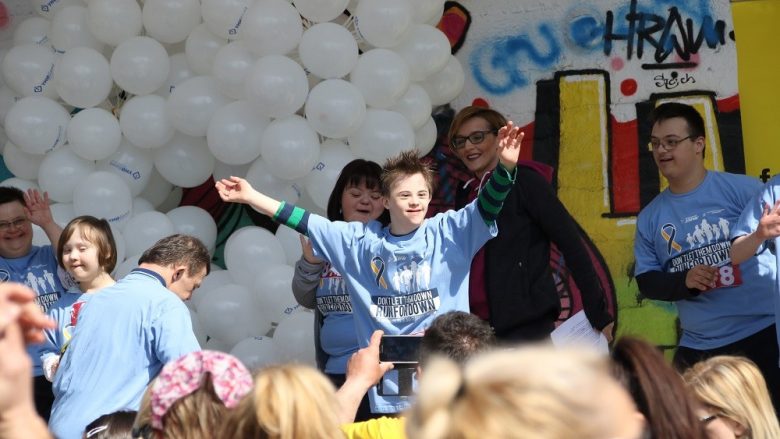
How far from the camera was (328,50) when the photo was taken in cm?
454

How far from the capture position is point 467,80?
17.4 feet

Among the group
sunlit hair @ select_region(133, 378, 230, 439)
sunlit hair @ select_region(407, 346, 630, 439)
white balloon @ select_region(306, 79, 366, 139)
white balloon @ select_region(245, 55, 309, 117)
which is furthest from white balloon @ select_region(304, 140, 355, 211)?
sunlit hair @ select_region(407, 346, 630, 439)

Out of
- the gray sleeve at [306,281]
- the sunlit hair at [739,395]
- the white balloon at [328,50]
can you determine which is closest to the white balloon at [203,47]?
the white balloon at [328,50]

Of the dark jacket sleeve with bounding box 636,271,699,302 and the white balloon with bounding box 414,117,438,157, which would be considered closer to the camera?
the dark jacket sleeve with bounding box 636,271,699,302

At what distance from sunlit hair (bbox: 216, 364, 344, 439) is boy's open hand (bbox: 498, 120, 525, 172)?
155 centimetres

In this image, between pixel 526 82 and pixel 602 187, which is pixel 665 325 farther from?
pixel 526 82

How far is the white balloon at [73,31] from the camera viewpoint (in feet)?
16.5

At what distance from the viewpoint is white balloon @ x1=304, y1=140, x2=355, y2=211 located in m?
4.62

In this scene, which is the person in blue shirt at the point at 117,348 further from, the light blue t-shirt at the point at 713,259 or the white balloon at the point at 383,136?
the light blue t-shirt at the point at 713,259

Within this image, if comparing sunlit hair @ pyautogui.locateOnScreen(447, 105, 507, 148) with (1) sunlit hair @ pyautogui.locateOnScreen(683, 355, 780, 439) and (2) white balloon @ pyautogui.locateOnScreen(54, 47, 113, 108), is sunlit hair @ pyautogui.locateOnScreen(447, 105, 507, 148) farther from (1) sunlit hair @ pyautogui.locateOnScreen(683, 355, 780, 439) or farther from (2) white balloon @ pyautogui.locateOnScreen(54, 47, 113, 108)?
(2) white balloon @ pyautogui.locateOnScreen(54, 47, 113, 108)

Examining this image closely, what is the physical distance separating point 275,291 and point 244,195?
1085mm

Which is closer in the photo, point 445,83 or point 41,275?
point 41,275

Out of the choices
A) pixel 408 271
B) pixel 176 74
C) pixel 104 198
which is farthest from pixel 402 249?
pixel 176 74

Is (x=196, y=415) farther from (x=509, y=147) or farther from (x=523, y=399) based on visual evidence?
(x=509, y=147)
